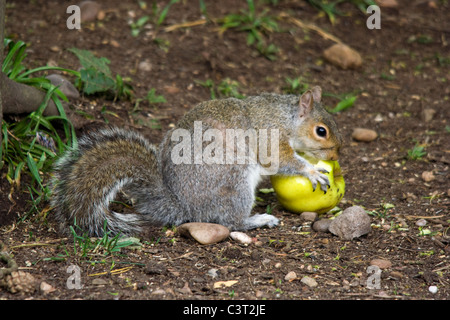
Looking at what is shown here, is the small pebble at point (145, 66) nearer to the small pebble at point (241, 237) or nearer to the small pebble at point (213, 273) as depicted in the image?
the small pebble at point (241, 237)

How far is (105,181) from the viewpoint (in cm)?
349

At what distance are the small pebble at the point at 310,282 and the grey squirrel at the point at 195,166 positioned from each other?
82cm

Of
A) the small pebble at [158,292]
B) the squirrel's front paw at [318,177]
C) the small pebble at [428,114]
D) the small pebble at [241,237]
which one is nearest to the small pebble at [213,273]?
the small pebble at [158,292]

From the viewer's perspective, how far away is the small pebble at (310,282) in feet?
9.97

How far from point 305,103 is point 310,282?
1425mm

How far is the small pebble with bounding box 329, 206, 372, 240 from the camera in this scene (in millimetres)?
3602

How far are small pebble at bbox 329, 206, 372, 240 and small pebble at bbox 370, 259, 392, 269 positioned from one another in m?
0.32

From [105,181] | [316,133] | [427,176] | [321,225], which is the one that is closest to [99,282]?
[105,181]

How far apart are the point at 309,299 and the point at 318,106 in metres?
1.70

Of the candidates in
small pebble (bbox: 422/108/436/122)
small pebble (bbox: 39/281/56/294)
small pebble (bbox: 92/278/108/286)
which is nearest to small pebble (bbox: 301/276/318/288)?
small pebble (bbox: 92/278/108/286)

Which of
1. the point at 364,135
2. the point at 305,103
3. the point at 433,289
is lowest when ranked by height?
the point at 433,289

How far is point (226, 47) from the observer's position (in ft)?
19.5

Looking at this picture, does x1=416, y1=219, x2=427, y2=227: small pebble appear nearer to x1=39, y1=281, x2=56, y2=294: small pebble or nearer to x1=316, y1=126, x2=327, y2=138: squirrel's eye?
x1=316, y1=126, x2=327, y2=138: squirrel's eye

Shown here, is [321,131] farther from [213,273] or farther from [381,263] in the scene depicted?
[213,273]
